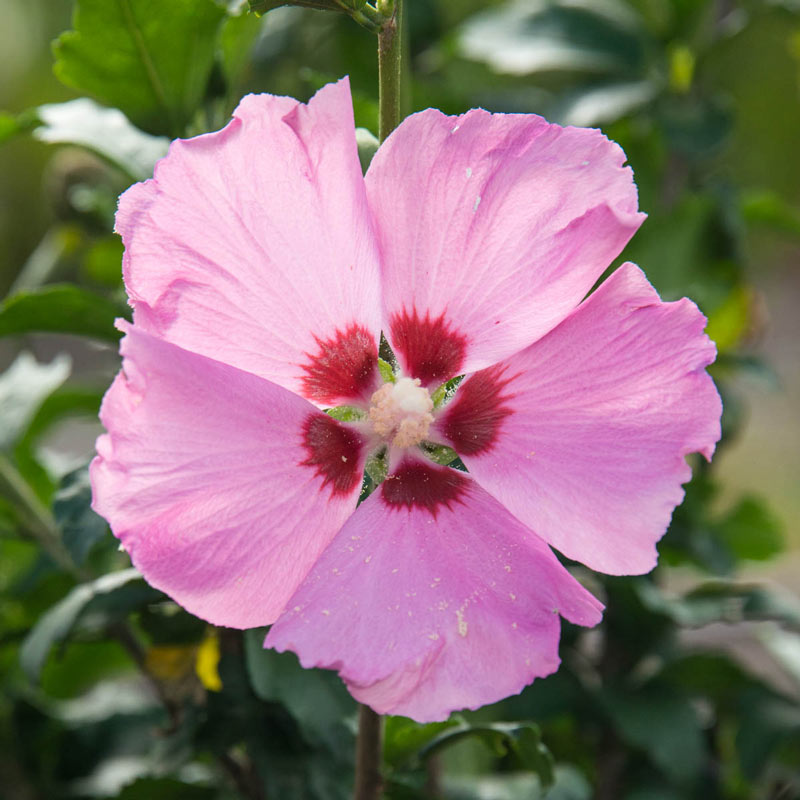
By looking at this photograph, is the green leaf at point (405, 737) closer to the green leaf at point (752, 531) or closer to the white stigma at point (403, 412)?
the white stigma at point (403, 412)

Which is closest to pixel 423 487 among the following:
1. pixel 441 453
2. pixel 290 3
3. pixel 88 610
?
pixel 441 453

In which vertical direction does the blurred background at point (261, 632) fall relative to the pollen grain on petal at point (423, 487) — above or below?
below

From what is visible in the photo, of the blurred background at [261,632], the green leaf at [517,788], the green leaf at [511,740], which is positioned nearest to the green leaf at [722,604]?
the blurred background at [261,632]

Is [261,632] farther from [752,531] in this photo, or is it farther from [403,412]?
[752,531]

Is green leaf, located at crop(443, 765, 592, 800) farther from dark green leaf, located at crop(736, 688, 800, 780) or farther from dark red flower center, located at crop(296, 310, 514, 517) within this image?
dark red flower center, located at crop(296, 310, 514, 517)

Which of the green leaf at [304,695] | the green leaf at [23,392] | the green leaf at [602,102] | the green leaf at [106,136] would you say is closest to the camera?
the green leaf at [304,695]

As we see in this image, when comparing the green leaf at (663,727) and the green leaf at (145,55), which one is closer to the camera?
the green leaf at (145,55)

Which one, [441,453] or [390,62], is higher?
[390,62]

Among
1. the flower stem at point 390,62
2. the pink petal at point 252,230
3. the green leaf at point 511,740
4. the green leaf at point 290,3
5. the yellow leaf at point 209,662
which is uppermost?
the green leaf at point 290,3
